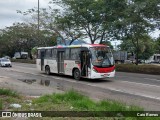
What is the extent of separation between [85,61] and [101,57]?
1.12 meters

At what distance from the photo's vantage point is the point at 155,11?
27.1 metres

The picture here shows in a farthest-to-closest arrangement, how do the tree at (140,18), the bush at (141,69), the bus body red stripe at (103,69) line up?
the bush at (141,69)
the tree at (140,18)
the bus body red stripe at (103,69)

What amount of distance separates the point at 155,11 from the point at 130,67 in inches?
280

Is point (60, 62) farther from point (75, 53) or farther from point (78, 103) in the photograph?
point (78, 103)

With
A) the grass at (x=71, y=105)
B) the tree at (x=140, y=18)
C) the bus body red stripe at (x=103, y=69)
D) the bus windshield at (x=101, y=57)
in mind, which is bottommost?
the grass at (x=71, y=105)

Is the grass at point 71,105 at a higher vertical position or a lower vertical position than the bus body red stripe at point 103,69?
lower

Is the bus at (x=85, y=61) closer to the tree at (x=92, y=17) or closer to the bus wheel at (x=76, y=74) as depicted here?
the bus wheel at (x=76, y=74)

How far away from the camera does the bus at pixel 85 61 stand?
65.5 ft

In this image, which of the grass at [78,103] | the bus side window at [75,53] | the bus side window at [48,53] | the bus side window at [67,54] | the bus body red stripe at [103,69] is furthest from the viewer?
the bus side window at [48,53]

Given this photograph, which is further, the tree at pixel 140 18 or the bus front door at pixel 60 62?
the tree at pixel 140 18

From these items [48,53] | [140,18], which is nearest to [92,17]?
[140,18]

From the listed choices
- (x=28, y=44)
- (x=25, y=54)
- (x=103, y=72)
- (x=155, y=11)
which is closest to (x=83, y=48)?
(x=103, y=72)

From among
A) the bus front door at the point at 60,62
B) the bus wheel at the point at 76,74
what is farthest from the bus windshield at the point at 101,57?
the bus front door at the point at 60,62

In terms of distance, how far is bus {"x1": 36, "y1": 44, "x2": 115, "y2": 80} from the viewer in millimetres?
19969
